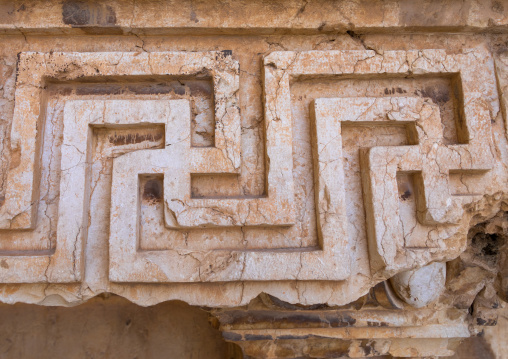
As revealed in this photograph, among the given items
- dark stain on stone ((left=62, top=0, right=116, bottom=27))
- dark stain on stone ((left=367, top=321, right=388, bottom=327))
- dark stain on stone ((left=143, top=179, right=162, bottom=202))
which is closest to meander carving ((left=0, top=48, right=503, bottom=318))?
dark stain on stone ((left=143, top=179, right=162, bottom=202))

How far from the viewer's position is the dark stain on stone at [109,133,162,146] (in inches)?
58.2

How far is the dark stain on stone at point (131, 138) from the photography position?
4.85 ft

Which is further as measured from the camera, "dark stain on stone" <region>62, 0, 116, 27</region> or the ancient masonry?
"dark stain on stone" <region>62, 0, 116, 27</region>

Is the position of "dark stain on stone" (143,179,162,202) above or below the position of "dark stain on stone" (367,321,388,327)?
above

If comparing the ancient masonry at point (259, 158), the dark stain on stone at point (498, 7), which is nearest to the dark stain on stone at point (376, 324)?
the ancient masonry at point (259, 158)

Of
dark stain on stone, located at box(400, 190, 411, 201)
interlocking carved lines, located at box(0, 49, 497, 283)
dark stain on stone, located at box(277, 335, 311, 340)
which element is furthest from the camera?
dark stain on stone, located at box(277, 335, 311, 340)

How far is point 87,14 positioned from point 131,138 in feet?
1.94

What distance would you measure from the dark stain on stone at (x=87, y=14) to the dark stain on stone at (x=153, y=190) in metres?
0.73

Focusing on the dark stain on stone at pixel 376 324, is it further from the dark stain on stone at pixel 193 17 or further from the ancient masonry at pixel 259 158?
the dark stain on stone at pixel 193 17

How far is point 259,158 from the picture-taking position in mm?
1491

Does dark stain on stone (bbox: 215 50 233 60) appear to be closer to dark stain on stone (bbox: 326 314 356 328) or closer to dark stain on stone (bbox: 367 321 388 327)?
dark stain on stone (bbox: 326 314 356 328)

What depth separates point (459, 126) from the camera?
1.53 metres

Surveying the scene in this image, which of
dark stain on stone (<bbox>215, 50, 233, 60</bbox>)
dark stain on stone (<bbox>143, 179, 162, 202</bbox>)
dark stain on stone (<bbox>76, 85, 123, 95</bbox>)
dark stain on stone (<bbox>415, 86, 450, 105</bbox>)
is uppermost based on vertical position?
dark stain on stone (<bbox>215, 50, 233, 60</bbox>)

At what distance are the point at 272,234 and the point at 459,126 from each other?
97 centimetres
